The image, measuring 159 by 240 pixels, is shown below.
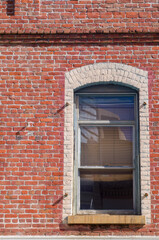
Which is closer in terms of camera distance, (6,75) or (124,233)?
(124,233)

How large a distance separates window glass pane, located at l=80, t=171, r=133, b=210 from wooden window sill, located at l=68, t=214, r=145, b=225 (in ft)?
1.03

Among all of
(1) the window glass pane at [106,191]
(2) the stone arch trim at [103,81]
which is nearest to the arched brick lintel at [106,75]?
(2) the stone arch trim at [103,81]

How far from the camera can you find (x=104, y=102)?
610 cm

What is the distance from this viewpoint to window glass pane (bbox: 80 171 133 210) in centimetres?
580

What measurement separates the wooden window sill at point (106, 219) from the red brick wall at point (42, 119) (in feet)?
0.44

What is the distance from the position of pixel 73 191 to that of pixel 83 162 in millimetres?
521

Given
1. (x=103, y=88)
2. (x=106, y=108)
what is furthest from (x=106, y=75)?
(x=106, y=108)

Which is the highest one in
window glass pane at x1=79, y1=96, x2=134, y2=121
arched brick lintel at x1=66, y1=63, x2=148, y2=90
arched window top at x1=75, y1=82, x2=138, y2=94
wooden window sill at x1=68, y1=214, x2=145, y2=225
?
arched brick lintel at x1=66, y1=63, x2=148, y2=90

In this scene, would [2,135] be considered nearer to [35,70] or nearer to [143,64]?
[35,70]

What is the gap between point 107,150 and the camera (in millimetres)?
5934

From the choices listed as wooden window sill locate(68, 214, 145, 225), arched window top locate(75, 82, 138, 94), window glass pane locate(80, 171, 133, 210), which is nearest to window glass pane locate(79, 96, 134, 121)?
arched window top locate(75, 82, 138, 94)

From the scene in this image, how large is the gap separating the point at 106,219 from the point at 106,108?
189 centimetres

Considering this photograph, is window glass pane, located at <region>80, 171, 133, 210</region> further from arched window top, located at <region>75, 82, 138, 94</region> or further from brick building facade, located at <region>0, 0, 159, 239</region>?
arched window top, located at <region>75, 82, 138, 94</region>

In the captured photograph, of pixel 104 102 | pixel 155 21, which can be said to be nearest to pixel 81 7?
pixel 155 21
